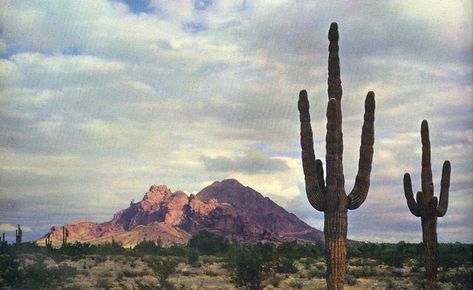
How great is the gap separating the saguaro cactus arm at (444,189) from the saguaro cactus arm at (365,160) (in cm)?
716

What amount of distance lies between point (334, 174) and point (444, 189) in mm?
9750

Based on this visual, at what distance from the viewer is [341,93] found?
71.4 ft

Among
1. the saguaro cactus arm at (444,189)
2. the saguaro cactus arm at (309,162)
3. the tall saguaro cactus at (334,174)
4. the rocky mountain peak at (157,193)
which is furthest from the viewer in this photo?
the rocky mountain peak at (157,193)

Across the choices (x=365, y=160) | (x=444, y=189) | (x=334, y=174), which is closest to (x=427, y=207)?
(x=444, y=189)

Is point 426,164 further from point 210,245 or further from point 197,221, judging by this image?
point 197,221

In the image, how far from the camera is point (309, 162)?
20.9 meters

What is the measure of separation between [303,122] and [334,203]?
2.98 meters

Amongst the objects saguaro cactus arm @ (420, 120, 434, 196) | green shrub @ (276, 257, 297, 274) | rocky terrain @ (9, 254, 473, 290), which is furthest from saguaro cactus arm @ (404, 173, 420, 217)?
green shrub @ (276, 257, 297, 274)

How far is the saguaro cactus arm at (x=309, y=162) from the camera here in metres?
20.8

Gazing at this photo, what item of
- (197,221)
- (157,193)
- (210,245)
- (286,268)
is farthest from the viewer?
(157,193)

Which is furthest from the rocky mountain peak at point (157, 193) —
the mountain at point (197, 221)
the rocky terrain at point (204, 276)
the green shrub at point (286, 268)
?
the green shrub at point (286, 268)

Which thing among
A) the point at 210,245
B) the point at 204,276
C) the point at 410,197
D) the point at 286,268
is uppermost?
the point at 410,197

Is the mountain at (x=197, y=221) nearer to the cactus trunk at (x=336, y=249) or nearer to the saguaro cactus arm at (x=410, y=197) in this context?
the saguaro cactus arm at (x=410, y=197)

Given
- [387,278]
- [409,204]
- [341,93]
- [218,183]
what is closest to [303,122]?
[341,93]
